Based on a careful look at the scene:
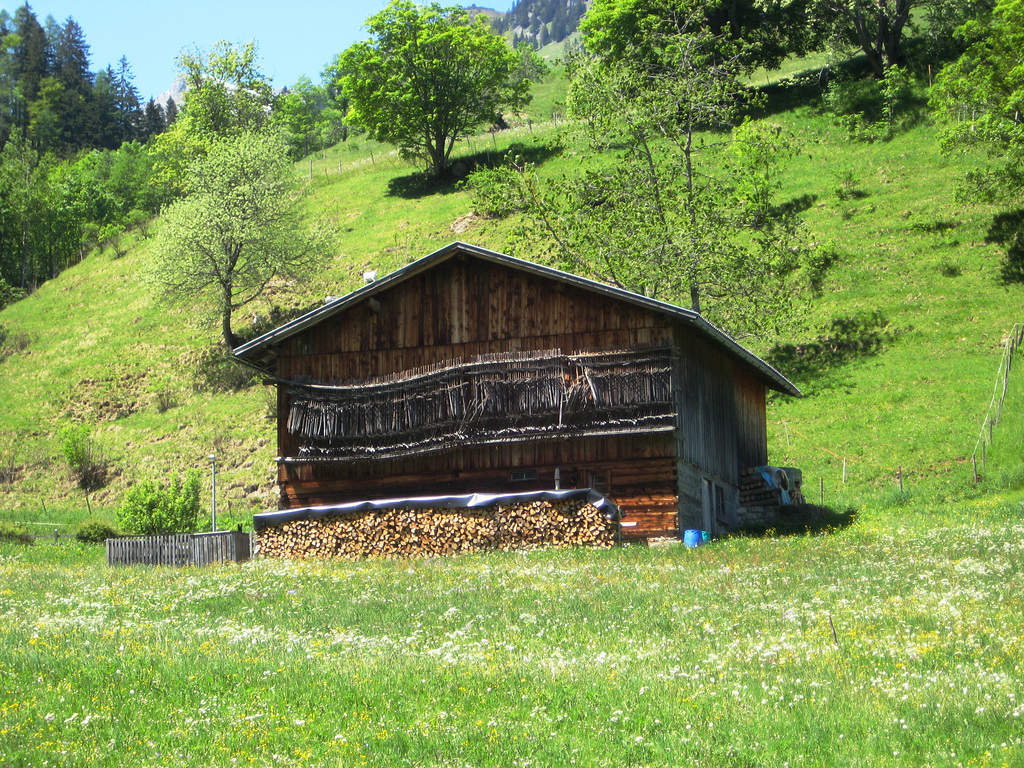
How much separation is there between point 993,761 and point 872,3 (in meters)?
68.4

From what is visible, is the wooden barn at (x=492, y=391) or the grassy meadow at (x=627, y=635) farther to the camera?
the wooden barn at (x=492, y=391)

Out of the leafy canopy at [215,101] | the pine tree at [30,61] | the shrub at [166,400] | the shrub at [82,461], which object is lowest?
the shrub at [82,461]

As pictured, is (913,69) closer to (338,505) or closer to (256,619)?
(338,505)

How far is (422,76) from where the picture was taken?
7925 centimetres

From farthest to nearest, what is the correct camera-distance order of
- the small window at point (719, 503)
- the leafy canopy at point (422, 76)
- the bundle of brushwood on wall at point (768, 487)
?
the leafy canopy at point (422, 76) → the bundle of brushwood on wall at point (768, 487) → the small window at point (719, 503)

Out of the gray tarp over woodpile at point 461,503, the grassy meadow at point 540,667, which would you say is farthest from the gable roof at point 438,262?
the grassy meadow at point 540,667

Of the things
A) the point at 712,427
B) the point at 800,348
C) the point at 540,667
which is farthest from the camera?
the point at 800,348

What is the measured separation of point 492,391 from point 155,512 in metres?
14.9

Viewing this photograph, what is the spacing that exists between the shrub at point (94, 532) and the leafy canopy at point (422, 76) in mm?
48659

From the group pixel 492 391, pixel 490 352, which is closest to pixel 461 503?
pixel 492 391

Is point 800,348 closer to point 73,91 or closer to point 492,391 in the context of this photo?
point 492,391

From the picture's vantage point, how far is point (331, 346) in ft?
95.5

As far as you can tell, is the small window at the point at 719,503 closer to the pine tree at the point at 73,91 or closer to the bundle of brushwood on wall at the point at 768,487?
the bundle of brushwood on wall at the point at 768,487

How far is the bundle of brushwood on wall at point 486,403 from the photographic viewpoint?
2670 centimetres
